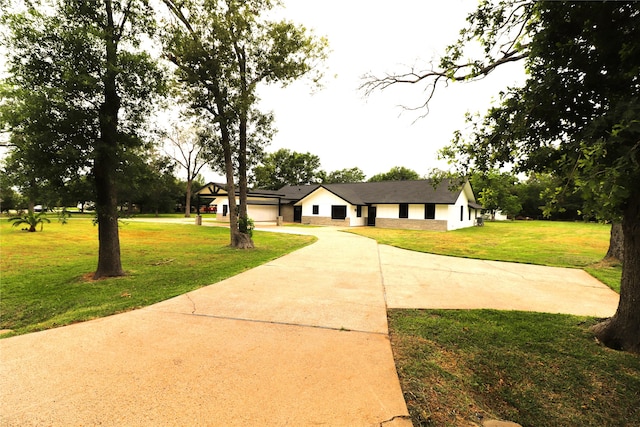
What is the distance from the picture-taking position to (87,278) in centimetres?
705

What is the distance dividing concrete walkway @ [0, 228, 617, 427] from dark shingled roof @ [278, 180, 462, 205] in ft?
63.3

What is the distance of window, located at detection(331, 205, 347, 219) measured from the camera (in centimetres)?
2819

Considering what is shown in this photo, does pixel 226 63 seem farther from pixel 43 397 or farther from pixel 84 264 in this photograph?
pixel 43 397

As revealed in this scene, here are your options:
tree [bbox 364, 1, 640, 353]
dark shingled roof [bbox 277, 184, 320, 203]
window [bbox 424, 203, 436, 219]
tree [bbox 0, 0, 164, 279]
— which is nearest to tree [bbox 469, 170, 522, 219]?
tree [bbox 364, 1, 640, 353]

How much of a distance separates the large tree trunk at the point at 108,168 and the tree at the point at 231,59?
3.18 meters

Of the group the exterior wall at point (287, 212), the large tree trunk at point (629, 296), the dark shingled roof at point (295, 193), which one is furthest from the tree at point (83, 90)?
the exterior wall at point (287, 212)

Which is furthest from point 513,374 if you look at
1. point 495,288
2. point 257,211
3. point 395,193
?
point 257,211

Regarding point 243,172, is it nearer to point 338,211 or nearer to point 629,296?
point 629,296

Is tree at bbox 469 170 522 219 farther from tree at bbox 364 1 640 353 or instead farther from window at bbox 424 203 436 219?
window at bbox 424 203 436 219

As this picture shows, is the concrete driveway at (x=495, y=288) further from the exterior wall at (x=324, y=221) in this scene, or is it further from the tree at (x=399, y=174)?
the tree at (x=399, y=174)

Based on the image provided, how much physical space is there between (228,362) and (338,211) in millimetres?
25739

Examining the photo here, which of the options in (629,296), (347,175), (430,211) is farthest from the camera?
(347,175)

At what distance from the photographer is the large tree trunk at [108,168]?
6398 millimetres

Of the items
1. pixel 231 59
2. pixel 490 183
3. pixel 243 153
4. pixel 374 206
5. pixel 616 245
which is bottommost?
pixel 616 245
